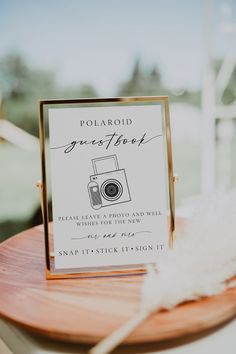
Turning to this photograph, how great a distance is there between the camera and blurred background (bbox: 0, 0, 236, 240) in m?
3.55

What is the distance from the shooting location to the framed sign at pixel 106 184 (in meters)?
0.82

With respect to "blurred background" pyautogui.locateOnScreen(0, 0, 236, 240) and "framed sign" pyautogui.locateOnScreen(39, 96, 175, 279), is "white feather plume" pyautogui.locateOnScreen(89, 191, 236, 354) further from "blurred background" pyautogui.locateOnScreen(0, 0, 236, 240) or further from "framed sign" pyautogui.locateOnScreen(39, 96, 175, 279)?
"blurred background" pyautogui.locateOnScreen(0, 0, 236, 240)

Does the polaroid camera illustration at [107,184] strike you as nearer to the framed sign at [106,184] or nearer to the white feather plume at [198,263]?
the framed sign at [106,184]

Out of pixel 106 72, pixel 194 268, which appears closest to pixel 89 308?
pixel 194 268

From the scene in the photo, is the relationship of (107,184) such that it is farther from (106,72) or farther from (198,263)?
(106,72)

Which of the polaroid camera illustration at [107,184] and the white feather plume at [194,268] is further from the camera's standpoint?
the polaroid camera illustration at [107,184]

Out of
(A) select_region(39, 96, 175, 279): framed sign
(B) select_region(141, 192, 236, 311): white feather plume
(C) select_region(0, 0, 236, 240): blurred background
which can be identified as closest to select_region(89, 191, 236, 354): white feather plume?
(B) select_region(141, 192, 236, 311): white feather plume

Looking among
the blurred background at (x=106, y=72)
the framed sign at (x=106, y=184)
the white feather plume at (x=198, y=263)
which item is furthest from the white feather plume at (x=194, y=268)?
the blurred background at (x=106, y=72)

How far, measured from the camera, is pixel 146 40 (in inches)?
160

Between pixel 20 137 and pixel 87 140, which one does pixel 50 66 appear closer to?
pixel 20 137

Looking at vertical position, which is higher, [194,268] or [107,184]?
[107,184]

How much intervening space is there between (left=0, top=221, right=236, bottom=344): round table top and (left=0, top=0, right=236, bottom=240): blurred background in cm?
268

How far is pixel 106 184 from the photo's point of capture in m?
0.83

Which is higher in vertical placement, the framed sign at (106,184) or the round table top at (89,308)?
the framed sign at (106,184)
